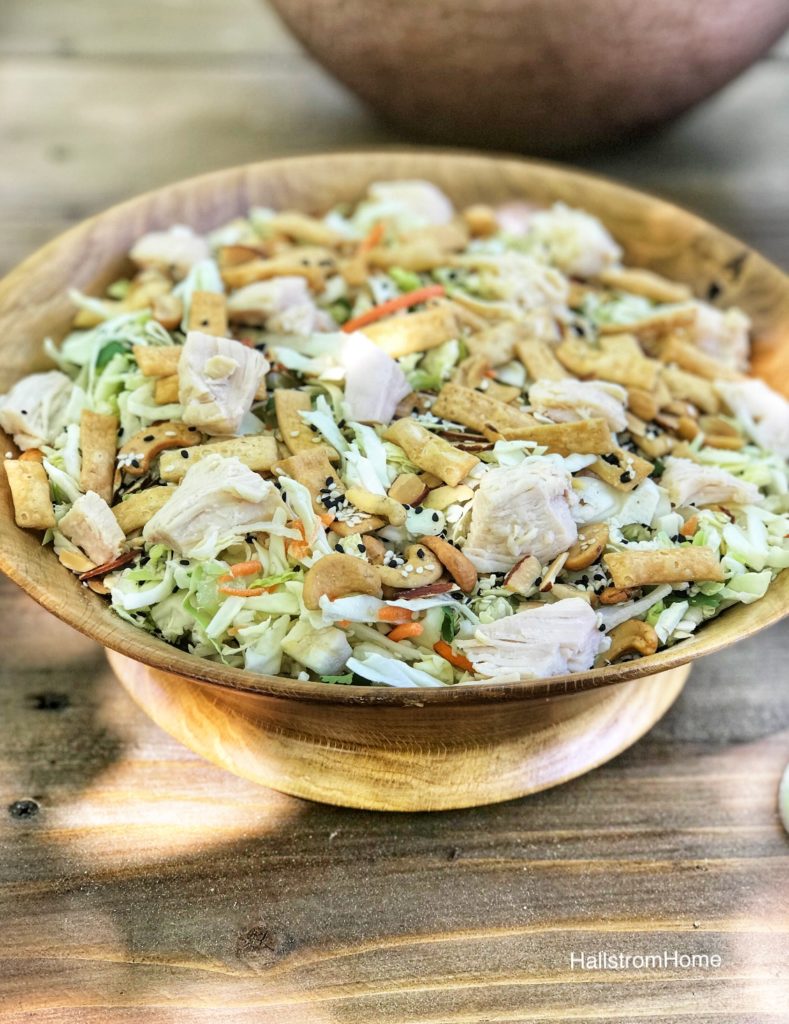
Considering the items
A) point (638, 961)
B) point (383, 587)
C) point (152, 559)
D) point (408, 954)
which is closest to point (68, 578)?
point (152, 559)

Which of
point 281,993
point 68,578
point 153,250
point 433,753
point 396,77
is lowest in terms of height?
point 281,993

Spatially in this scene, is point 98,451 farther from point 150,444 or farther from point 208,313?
point 208,313

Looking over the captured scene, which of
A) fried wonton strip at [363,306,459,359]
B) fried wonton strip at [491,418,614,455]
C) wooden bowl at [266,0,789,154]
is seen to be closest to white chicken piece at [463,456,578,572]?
fried wonton strip at [491,418,614,455]

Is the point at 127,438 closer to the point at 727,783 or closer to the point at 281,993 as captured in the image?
the point at 281,993

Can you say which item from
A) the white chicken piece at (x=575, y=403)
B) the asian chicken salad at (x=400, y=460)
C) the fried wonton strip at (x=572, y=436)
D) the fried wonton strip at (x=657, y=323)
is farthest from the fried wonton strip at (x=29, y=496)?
the fried wonton strip at (x=657, y=323)

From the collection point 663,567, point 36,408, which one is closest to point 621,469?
point 663,567

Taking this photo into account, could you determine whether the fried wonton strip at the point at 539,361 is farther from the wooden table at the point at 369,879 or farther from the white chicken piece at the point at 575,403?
the wooden table at the point at 369,879

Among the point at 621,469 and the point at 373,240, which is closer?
the point at 621,469

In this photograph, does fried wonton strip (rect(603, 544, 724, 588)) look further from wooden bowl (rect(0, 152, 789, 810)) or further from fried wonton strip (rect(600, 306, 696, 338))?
fried wonton strip (rect(600, 306, 696, 338))
